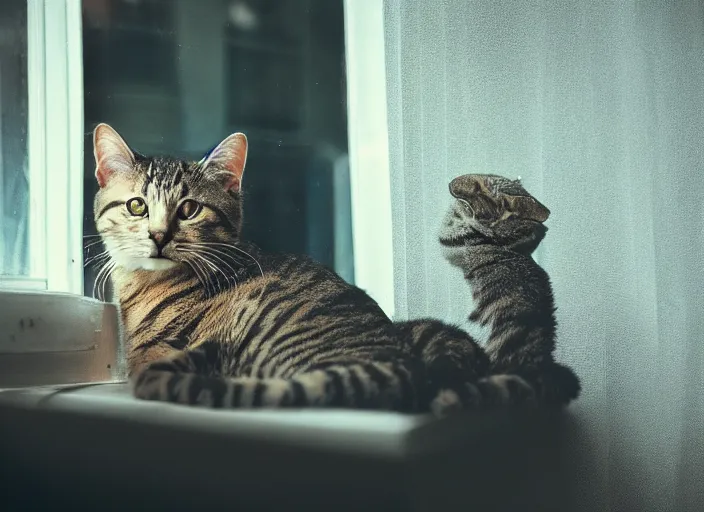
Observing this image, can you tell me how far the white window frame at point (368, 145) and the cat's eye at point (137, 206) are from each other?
11.7 inches

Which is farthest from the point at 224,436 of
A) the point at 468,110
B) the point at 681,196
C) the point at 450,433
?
the point at 681,196

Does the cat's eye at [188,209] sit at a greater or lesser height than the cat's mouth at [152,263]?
greater

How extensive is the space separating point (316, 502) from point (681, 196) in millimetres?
588

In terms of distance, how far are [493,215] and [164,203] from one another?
0.46 m

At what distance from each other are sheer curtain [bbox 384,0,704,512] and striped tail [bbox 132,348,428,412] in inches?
4.9

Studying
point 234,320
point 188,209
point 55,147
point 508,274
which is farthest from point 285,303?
point 55,147

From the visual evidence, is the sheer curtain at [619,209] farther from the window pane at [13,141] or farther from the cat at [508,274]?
the window pane at [13,141]

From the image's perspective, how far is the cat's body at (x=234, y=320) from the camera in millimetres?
762

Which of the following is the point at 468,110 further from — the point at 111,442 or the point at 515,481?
the point at 111,442

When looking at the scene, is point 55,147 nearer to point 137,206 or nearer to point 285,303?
point 137,206

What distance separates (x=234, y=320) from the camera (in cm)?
87

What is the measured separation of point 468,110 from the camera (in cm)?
87

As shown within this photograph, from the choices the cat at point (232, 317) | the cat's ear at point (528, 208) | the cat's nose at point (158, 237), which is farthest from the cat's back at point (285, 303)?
the cat's ear at point (528, 208)

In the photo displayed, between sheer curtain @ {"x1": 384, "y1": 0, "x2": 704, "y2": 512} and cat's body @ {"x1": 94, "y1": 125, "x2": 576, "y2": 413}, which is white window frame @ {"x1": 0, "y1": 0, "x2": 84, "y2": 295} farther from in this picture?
sheer curtain @ {"x1": 384, "y1": 0, "x2": 704, "y2": 512}
